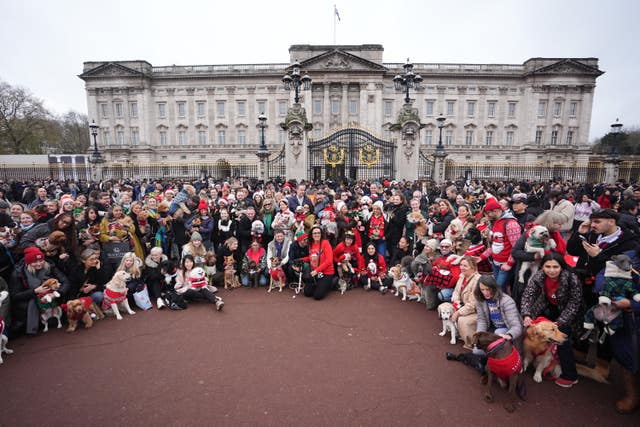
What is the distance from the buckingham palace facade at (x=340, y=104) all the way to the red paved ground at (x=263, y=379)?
130ft

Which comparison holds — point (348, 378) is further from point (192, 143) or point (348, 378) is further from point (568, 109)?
point (568, 109)

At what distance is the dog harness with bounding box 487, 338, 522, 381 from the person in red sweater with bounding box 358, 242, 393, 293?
11.0ft

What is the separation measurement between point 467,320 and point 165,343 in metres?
4.65

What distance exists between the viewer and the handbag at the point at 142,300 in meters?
5.82

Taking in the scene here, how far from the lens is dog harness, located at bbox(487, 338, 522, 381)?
3330mm

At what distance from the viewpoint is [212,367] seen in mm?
4055

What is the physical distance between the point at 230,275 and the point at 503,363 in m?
5.47

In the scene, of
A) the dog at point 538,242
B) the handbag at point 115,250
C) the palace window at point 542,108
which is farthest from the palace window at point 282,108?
the dog at point 538,242

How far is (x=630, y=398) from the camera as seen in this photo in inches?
128

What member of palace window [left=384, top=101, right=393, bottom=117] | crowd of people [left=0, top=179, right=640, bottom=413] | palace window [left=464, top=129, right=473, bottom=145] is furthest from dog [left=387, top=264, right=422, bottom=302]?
palace window [left=464, top=129, right=473, bottom=145]

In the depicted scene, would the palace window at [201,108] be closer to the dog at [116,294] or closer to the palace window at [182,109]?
the palace window at [182,109]

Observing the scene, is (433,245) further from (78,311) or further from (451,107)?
(451,107)

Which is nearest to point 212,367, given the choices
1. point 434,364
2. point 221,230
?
point 434,364

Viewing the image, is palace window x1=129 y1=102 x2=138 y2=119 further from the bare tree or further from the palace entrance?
the palace entrance
